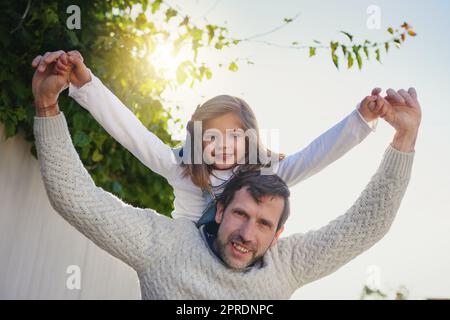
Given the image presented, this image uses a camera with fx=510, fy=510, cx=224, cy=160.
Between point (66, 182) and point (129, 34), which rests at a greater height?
point (129, 34)

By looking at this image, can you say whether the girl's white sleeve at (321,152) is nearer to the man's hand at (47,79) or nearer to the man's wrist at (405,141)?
the man's wrist at (405,141)

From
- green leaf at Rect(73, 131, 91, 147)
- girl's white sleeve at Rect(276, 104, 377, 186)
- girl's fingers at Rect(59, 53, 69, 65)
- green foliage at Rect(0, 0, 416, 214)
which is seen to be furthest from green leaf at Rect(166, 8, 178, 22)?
girl's fingers at Rect(59, 53, 69, 65)

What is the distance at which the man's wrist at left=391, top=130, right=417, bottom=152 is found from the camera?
3.31 feet

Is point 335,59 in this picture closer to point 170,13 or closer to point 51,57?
point 170,13

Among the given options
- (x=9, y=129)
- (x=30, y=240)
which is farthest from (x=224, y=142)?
(x=30, y=240)

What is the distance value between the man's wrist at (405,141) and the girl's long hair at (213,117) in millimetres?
308

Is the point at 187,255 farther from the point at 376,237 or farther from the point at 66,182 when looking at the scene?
the point at 376,237

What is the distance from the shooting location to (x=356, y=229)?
101 centimetres

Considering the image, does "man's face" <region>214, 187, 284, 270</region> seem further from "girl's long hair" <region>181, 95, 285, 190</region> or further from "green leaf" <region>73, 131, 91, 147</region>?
"green leaf" <region>73, 131, 91, 147</region>

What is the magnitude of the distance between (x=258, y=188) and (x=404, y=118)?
0.32 metres

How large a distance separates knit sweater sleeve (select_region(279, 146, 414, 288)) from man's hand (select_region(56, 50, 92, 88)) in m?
0.57

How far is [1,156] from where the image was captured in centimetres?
231

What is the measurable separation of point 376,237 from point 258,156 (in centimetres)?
33
